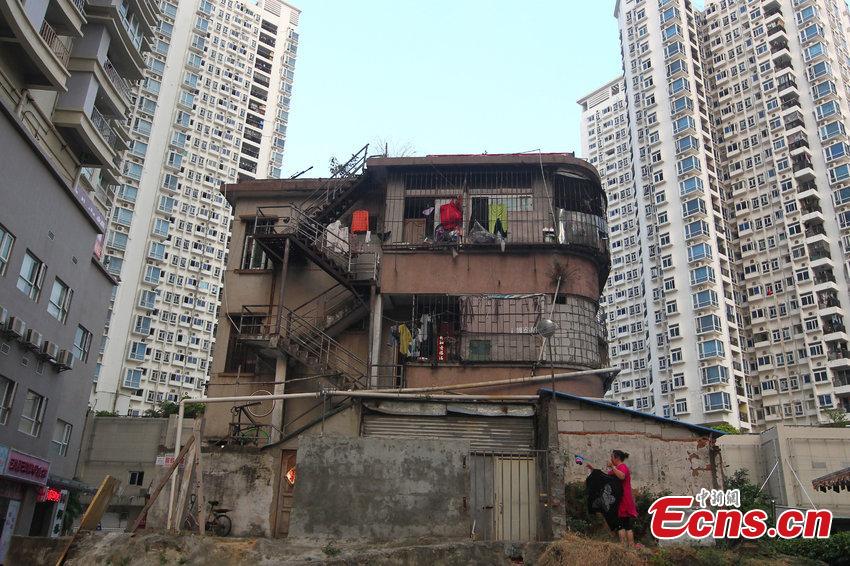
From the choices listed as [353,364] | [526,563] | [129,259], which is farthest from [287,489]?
[129,259]

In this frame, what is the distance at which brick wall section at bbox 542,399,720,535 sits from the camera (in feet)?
53.4

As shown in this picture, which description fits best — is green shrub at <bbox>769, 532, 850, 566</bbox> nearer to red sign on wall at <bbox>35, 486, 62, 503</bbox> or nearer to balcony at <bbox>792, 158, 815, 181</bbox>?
red sign on wall at <bbox>35, 486, 62, 503</bbox>

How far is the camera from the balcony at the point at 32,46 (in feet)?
73.7

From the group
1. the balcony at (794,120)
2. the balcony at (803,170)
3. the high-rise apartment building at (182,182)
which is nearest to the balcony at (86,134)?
the high-rise apartment building at (182,182)

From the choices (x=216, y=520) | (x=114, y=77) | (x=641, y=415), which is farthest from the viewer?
(x=114, y=77)

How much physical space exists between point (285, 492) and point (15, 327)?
11612 mm

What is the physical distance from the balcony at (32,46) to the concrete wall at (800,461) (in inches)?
1327

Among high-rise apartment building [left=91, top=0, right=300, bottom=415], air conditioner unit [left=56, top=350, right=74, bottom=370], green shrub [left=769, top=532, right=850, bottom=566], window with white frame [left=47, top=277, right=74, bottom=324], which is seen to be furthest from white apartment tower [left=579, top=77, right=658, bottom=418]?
window with white frame [left=47, top=277, right=74, bottom=324]

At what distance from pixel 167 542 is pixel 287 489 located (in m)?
7.44

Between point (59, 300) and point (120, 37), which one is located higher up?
point (120, 37)

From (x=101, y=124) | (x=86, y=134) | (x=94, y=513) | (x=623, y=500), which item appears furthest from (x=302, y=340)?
(x=101, y=124)

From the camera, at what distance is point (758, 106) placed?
256ft

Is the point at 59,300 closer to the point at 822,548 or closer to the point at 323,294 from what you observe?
the point at 323,294

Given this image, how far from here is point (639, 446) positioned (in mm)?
16734
